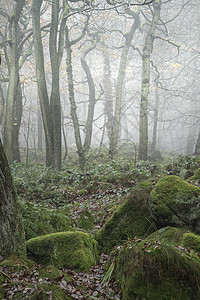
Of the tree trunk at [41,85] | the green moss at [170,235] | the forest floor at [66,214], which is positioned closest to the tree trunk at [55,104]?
the tree trunk at [41,85]

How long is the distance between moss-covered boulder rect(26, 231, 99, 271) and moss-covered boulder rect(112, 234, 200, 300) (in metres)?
0.75

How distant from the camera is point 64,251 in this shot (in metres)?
3.67

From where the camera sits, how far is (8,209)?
287cm

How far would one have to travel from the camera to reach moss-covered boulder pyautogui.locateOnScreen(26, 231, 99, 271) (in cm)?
353

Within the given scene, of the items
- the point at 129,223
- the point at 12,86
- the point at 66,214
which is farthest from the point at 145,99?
the point at 129,223

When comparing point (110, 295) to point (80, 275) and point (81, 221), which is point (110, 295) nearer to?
point (80, 275)

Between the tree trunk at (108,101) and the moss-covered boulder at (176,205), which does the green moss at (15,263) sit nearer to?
the moss-covered boulder at (176,205)

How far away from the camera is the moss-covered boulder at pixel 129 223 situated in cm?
452

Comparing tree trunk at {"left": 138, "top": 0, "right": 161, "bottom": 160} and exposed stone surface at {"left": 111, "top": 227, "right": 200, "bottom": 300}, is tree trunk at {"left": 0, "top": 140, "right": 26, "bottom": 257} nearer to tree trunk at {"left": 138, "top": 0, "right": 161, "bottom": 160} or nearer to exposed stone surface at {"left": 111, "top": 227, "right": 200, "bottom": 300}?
exposed stone surface at {"left": 111, "top": 227, "right": 200, "bottom": 300}

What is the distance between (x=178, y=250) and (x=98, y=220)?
294cm

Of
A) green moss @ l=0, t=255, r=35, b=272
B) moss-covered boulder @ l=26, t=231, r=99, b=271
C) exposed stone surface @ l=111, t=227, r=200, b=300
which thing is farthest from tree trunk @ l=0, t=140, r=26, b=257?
exposed stone surface @ l=111, t=227, r=200, b=300

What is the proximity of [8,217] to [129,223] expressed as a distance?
260cm

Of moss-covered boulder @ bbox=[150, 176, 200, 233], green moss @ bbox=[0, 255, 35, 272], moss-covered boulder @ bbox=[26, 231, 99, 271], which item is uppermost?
moss-covered boulder @ bbox=[150, 176, 200, 233]

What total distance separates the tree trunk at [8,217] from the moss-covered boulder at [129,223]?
195 centimetres
